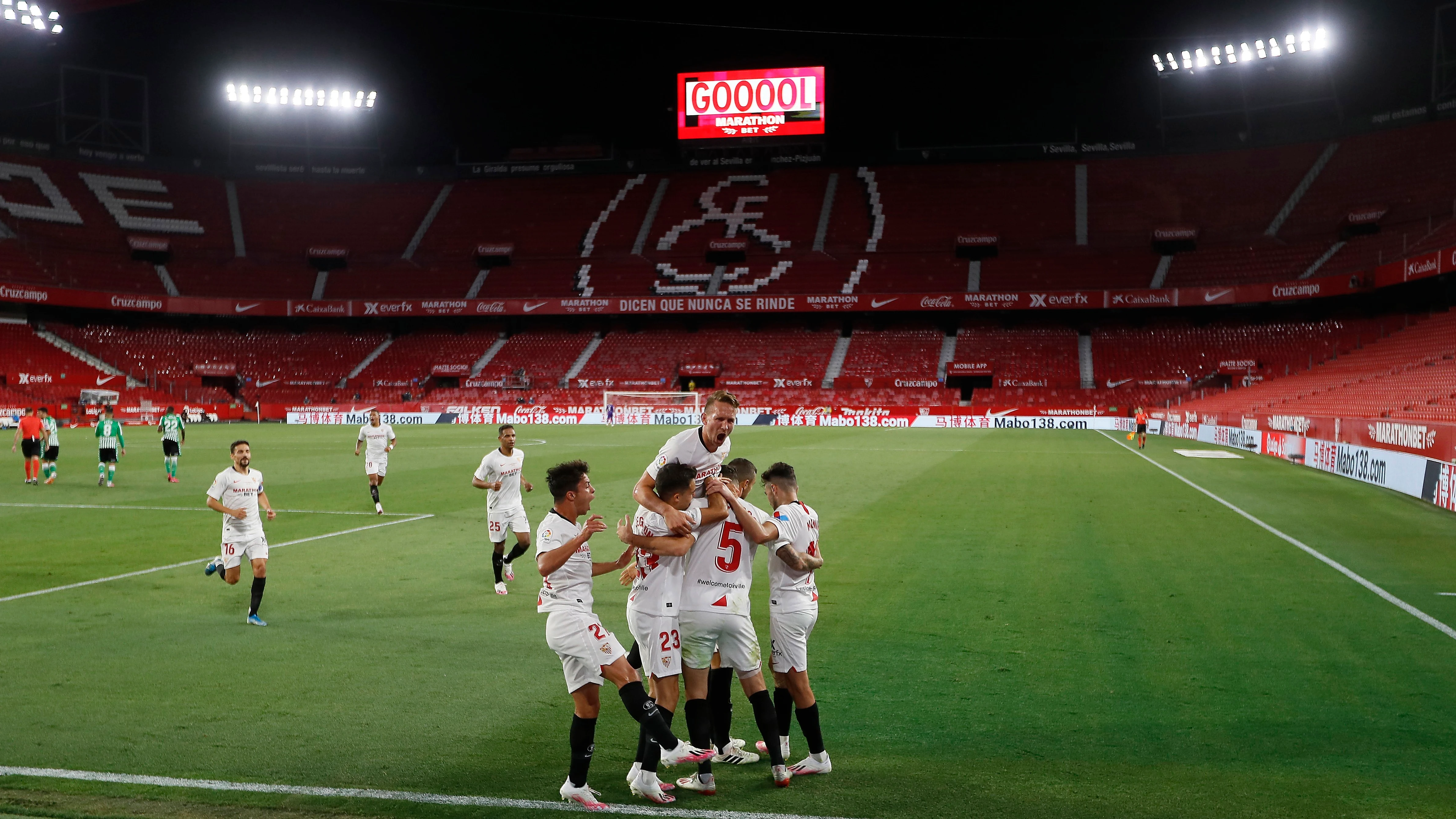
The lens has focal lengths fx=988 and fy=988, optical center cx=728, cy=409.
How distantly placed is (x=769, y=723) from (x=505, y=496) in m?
7.73

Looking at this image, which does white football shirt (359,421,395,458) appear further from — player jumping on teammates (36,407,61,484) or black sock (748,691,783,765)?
black sock (748,691,783,765)

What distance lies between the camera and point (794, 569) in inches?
234

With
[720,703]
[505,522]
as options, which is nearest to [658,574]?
[720,703]

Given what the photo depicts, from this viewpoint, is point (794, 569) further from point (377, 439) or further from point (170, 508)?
point (170, 508)

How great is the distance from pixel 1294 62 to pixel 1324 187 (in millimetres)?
8430

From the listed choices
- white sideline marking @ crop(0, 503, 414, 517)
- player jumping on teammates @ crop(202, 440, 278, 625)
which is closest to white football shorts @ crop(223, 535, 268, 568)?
player jumping on teammates @ crop(202, 440, 278, 625)

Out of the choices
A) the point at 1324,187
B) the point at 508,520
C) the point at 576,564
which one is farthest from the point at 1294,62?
the point at 576,564

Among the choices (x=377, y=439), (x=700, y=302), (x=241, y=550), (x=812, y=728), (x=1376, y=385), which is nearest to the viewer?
(x=812, y=728)

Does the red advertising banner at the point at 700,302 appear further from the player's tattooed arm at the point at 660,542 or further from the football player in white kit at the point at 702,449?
the player's tattooed arm at the point at 660,542

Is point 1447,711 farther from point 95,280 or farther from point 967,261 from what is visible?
point 95,280

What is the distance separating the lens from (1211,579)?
1238 centimetres

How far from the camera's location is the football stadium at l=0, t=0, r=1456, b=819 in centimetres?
600

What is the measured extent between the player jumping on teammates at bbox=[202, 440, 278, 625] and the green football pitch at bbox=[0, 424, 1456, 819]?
23.2 inches

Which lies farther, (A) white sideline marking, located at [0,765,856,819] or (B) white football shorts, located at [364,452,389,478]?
(B) white football shorts, located at [364,452,389,478]
